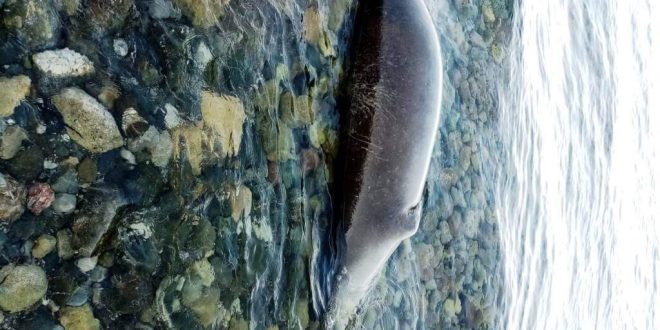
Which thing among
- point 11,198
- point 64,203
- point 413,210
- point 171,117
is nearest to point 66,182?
point 64,203

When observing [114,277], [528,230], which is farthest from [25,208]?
[528,230]

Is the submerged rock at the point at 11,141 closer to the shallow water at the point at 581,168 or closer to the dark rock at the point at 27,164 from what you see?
the dark rock at the point at 27,164

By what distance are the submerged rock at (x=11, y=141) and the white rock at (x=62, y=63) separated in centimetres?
22

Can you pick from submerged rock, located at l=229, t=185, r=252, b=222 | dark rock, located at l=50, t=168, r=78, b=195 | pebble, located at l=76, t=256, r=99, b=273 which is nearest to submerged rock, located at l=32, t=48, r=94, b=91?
dark rock, located at l=50, t=168, r=78, b=195

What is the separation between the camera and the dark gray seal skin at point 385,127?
3.24m

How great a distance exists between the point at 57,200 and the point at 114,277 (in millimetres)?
362

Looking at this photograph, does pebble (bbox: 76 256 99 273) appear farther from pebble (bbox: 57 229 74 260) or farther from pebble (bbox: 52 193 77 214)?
pebble (bbox: 52 193 77 214)

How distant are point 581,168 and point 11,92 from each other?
5.99m

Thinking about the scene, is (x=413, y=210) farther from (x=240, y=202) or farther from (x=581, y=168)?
(x=581, y=168)

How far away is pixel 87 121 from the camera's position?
2.11m

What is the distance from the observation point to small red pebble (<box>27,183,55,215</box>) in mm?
1982

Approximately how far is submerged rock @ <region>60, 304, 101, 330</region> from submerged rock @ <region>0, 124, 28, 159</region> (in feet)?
1.85

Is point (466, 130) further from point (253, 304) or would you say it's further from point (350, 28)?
point (253, 304)

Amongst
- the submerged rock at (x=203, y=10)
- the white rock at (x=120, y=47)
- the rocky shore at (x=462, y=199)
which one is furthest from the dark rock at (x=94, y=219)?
the rocky shore at (x=462, y=199)
